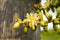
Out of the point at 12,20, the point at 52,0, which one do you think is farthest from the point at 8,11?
the point at 52,0

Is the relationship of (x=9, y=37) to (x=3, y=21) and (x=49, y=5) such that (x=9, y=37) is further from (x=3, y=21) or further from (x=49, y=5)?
(x=49, y=5)

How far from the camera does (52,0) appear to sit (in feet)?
2.37

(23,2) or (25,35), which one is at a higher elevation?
(23,2)

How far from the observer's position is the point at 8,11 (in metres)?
0.72

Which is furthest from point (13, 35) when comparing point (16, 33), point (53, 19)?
point (53, 19)

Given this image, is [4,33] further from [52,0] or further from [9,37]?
[52,0]

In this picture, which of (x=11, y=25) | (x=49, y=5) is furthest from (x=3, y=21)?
(x=49, y=5)

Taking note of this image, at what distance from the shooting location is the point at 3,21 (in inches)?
28.3

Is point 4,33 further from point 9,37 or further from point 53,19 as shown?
point 53,19

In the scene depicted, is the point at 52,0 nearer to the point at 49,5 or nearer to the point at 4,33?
the point at 49,5

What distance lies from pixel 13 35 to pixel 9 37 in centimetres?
1

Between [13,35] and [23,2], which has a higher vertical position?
[23,2]

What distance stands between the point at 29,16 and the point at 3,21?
0.27 ft

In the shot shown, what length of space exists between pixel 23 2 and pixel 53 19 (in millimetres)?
114
